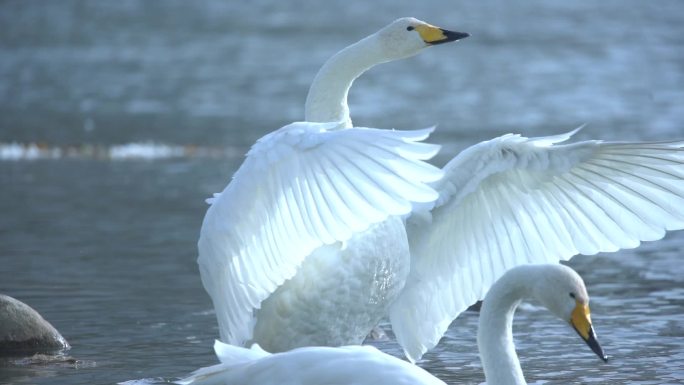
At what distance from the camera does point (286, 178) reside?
5824mm

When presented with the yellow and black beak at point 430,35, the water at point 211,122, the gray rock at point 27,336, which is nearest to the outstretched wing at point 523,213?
the water at point 211,122

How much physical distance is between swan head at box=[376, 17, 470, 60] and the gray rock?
2237 millimetres

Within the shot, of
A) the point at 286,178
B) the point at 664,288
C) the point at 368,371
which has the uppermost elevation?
the point at 286,178

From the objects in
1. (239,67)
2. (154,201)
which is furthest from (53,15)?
(154,201)

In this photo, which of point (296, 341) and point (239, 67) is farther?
point (239, 67)

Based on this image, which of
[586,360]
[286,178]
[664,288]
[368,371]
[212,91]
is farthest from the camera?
[212,91]

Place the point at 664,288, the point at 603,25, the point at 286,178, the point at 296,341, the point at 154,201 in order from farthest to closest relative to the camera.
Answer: the point at 603,25 < the point at 154,201 < the point at 664,288 < the point at 296,341 < the point at 286,178

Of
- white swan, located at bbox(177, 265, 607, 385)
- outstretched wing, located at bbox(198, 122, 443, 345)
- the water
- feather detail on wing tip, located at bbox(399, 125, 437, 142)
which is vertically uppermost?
feather detail on wing tip, located at bbox(399, 125, 437, 142)

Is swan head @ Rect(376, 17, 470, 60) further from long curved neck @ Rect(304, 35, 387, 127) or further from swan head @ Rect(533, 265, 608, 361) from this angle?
swan head @ Rect(533, 265, 608, 361)

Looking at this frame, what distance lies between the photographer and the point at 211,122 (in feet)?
60.5

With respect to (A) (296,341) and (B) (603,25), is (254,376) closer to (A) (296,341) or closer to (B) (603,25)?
(A) (296,341)

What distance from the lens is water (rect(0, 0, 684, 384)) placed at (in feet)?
25.3

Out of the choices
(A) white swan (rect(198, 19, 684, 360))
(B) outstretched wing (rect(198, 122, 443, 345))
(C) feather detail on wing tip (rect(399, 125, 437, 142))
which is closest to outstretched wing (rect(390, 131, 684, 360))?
(A) white swan (rect(198, 19, 684, 360))

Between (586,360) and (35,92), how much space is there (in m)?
16.0
